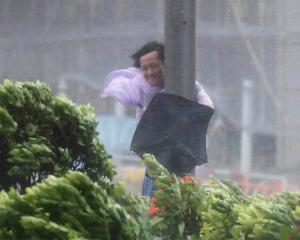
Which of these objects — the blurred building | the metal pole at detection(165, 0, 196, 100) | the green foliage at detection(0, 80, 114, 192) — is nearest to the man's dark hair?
the metal pole at detection(165, 0, 196, 100)

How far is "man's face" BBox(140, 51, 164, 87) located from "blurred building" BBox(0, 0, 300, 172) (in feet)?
5.01

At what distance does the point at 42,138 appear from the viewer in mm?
2596

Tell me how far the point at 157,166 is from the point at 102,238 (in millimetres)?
637

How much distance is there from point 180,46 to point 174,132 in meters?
0.59

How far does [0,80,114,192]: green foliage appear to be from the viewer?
2539mm

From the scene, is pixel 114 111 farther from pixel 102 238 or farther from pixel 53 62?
pixel 102 238

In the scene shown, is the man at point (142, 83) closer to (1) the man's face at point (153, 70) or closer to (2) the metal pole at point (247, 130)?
(1) the man's face at point (153, 70)

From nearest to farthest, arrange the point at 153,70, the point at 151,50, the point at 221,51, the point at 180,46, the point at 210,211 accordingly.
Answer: the point at 210,211 < the point at 180,46 < the point at 153,70 < the point at 151,50 < the point at 221,51

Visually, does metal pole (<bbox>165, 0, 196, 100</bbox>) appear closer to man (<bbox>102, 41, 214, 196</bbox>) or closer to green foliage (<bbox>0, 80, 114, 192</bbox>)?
man (<bbox>102, 41, 214, 196</bbox>)

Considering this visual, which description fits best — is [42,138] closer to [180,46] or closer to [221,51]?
[180,46]

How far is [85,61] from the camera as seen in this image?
26.5 ft

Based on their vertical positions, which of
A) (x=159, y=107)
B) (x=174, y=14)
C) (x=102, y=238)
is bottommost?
(x=102, y=238)

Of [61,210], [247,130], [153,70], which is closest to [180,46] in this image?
[153,70]

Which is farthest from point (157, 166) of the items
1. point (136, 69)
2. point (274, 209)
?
point (136, 69)
